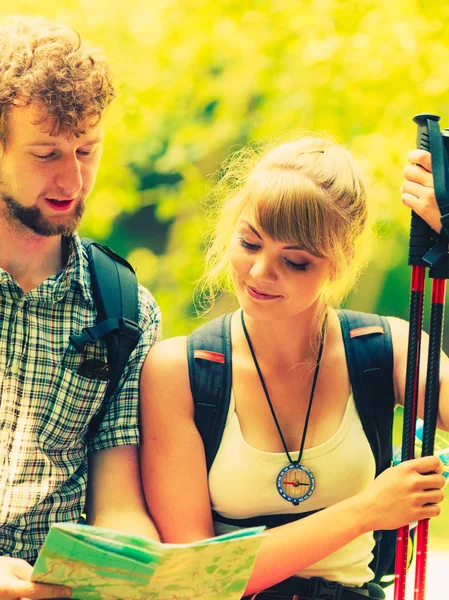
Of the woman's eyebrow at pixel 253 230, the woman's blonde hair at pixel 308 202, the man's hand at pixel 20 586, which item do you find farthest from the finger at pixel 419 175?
the man's hand at pixel 20 586

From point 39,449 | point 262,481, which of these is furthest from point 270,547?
point 39,449

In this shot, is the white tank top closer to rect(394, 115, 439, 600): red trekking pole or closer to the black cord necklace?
the black cord necklace

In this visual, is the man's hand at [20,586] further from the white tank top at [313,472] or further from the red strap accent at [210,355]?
the red strap accent at [210,355]

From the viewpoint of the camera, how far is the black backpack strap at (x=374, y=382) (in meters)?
1.74

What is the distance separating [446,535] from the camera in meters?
2.88

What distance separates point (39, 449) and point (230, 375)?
1.42 feet

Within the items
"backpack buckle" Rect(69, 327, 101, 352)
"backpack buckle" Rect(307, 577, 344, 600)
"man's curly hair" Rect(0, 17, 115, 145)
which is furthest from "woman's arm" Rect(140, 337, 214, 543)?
"man's curly hair" Rect(0, 17, 115, 145)

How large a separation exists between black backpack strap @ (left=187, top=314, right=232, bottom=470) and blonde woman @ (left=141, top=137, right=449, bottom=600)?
17mm

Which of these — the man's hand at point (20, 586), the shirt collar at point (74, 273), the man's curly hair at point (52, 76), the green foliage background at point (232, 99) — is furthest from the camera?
the green foliage background at point (232, 99)

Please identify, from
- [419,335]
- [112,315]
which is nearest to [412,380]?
[419,335]

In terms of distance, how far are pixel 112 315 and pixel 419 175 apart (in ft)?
2.26

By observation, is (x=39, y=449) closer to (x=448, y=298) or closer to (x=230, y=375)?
(x=230, y=375)

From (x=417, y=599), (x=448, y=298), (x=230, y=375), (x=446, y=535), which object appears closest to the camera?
(x=417, y=599)

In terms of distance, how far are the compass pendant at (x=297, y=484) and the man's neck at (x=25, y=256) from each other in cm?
68
